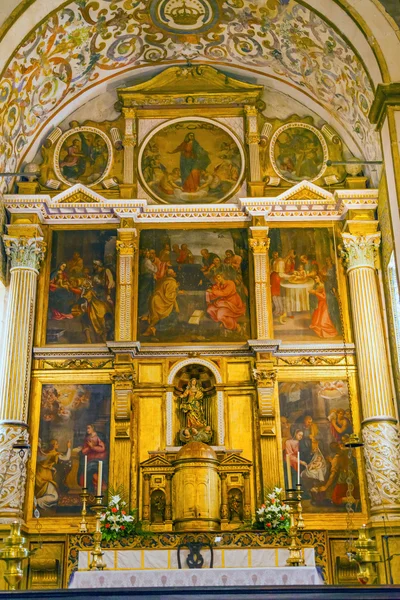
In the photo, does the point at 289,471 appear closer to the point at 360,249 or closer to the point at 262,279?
the point at 262,279

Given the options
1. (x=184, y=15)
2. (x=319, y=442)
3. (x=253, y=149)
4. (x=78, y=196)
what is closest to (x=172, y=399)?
(x=319, y=442)

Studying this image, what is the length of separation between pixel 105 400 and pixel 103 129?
6165 millimetres

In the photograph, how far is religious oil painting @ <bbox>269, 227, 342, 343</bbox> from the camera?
53.5 ft

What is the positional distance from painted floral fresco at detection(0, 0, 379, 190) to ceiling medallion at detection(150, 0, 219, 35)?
0.07ft

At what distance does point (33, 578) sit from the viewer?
14.4m

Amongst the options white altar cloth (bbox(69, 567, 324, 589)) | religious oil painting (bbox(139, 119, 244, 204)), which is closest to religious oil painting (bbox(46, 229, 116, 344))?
religious oil painting (bbox(139, 119, 244, 204))

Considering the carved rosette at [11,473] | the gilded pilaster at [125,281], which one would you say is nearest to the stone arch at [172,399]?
the gilded pilaster at [125,281]

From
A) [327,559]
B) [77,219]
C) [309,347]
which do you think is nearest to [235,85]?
[77,219]

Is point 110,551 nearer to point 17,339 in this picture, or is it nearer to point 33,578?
point 33,578

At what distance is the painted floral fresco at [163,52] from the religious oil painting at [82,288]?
2.18 meters

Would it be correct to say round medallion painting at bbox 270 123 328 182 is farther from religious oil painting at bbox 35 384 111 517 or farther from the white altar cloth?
the white altar cloth

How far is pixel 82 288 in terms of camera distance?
1666 centimetres

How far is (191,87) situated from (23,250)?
534 centimetres

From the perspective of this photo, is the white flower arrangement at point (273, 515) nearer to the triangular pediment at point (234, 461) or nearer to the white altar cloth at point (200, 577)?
the triangular pediment at point (234, 461)
